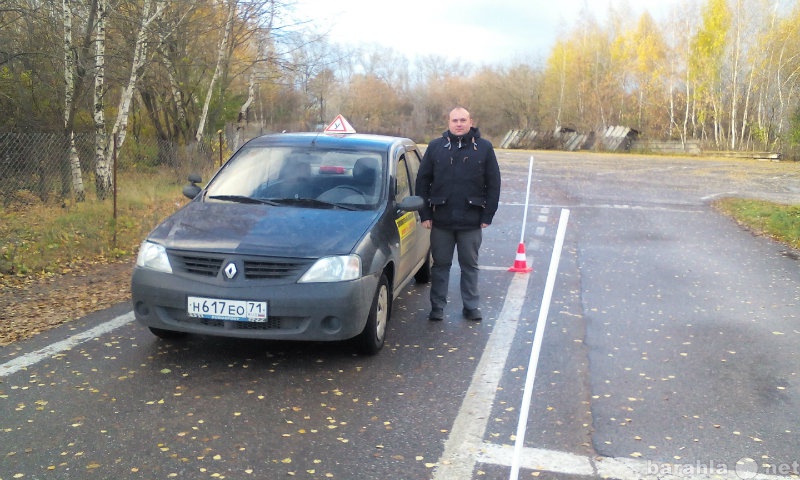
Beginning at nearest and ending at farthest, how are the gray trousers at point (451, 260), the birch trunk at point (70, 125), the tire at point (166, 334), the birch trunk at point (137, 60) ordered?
the tire at point (166, 334), the gray trousers at point (451, 260), the birch trunk at point (70, 125), the birch trunk at point (137, 60)

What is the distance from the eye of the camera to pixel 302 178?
253 inches

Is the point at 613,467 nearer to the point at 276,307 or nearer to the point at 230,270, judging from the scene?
the point at 276,307

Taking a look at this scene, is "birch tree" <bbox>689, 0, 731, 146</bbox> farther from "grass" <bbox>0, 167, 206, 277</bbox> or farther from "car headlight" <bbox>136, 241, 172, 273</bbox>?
"car headlight" <bbox>136, 241, 172, 273</bbox>

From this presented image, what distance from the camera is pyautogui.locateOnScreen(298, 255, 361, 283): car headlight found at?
5020 millimetres

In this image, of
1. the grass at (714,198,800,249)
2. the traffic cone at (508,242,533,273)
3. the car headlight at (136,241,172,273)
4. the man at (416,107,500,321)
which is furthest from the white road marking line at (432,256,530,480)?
the grass at (714,198,800,249)

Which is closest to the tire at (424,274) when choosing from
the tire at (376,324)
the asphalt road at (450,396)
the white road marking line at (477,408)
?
the asphalt road at (450,396)

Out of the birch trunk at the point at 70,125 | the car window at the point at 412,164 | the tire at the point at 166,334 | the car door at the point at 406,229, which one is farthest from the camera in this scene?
the birch trunk at the point at 70,125

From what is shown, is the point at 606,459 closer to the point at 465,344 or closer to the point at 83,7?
the point at 465,344

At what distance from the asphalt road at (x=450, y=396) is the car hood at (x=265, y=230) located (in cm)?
86

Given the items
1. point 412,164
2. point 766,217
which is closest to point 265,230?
point 412,164

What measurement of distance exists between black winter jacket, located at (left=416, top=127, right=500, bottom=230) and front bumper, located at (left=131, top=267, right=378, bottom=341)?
63.2 inches

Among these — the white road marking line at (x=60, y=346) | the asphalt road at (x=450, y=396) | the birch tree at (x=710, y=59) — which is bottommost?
the white road marking line at (x=60, y=346)

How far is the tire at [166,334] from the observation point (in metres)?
5.62

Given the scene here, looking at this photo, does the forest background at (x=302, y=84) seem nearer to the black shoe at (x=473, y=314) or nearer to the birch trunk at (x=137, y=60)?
the birch trunk at (x=137, y=60)
